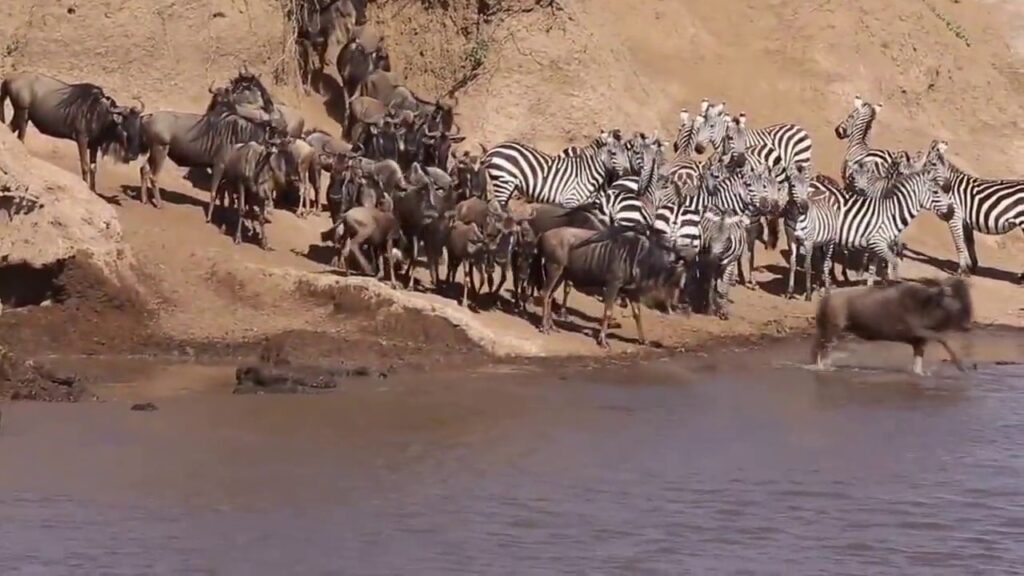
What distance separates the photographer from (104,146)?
19859 mm

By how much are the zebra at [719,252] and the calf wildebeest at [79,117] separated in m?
6.27

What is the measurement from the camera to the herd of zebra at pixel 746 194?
21062mm

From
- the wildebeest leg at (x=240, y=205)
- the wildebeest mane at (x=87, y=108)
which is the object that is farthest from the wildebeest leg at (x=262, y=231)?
the wildebeest mane at (x=87, y=108)

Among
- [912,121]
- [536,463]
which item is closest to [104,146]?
[536,463]

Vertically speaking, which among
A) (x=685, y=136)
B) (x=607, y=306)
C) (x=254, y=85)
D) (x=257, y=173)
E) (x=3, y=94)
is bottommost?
(x=607, y=306)

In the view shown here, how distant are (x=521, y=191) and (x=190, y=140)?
429cm

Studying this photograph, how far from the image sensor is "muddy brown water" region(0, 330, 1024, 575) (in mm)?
10164

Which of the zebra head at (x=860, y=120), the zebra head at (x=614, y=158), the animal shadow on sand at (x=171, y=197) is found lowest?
the animal shadow on sand at (x=171, y=197)

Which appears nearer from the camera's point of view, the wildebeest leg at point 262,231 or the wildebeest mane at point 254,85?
the wildebeest leg at point 262,231

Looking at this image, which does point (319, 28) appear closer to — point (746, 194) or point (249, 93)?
point (249, 93)

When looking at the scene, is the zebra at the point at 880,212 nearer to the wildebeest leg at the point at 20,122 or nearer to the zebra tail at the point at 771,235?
the zebra tail at the point at 771,235

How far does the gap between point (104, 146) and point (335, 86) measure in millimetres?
5139

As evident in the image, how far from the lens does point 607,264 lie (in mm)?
17984

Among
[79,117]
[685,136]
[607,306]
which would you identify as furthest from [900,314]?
[79,117]
